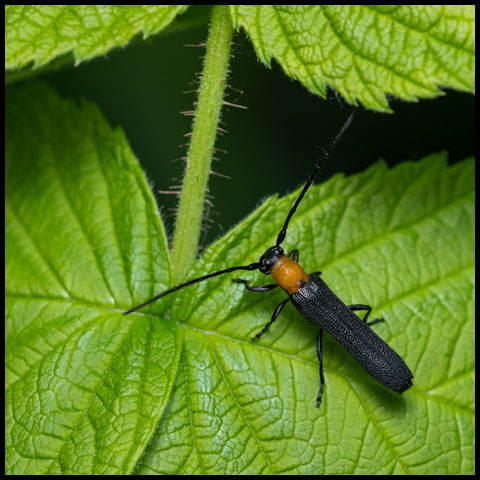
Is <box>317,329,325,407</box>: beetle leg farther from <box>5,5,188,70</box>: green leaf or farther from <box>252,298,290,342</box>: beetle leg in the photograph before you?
<box>5,5,188,70</box>: green leaf

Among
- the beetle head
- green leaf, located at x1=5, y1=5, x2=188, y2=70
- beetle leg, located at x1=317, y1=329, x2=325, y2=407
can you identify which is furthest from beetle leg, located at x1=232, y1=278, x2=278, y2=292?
green leaf, located at x1=5, y1=5, x2=188, y2=70

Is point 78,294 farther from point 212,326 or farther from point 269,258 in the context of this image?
point 269,258

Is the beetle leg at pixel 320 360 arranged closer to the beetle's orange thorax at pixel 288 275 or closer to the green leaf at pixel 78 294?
the beetle's orange thorax at pixel 288 275

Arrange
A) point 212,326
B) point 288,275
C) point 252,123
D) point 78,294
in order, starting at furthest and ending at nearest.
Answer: point 252,123 < point 288,275 < point 78,294 < point 212,326

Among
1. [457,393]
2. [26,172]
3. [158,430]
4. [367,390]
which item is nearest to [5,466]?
[158,430]

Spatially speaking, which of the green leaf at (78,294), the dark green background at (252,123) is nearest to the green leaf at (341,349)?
the green leaf at (78,294)

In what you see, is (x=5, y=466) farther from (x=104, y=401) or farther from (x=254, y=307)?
(x=254, y=307)

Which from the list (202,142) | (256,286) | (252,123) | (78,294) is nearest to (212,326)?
(256,286)
